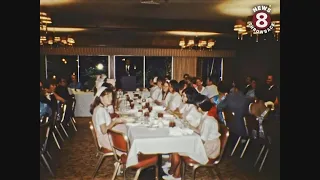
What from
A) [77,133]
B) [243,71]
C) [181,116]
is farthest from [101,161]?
[243,71]

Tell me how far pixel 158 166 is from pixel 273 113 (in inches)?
44.1

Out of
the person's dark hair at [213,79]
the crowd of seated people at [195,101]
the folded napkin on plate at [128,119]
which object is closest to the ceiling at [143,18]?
the person's dark hair at [213,79]

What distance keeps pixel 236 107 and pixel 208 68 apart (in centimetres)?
61

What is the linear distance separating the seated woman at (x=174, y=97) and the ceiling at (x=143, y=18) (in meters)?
0.36

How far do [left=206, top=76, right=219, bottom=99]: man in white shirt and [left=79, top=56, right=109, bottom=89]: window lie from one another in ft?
3.04

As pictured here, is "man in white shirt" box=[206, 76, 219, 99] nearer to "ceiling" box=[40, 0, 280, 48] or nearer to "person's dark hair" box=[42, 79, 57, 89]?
"ceiling" box=[40, 0, 280, 48]

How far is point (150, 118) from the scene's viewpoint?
339 cm

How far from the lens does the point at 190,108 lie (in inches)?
127

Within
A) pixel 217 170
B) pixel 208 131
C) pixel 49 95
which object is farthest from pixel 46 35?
pixel 217 170

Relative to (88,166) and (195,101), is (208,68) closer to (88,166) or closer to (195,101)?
(195,101)

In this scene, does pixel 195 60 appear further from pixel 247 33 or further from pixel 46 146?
pixel 46 146

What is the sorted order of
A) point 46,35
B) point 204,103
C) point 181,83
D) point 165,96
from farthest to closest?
point 165,96
point 181,83
point 204,103
point 46,35

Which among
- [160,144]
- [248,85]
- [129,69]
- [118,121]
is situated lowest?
[160,144]

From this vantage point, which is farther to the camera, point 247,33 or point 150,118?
point 150,118
